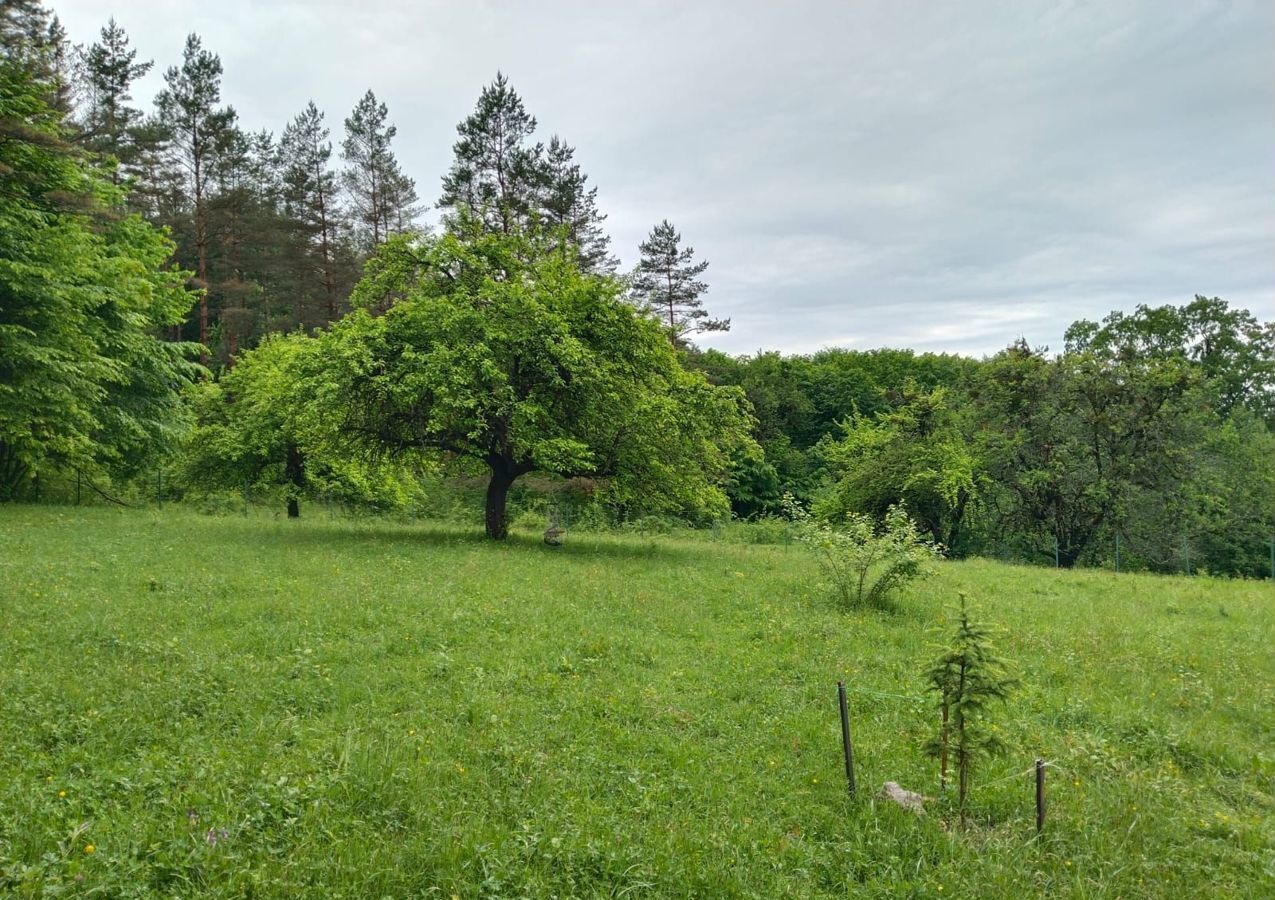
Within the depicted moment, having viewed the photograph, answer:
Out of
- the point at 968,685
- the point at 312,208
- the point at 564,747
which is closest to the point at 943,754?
the point at 968,685

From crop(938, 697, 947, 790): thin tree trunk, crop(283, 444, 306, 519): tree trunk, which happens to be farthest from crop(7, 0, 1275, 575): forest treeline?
crop(938, 697, 947, 790): thin tree trunk

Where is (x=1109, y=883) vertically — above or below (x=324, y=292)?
below

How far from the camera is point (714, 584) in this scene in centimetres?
1260

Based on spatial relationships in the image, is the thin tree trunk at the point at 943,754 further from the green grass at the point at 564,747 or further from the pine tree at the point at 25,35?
the pine tree at the point at 25,35

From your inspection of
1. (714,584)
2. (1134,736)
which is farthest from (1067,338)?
(1134,736)

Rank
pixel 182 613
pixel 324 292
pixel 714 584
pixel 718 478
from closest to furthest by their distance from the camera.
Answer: pixel 182 613 → pixel 714 584 → pixel 718 478 → pixel 324 292

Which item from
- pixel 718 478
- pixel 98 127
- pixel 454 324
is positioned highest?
pixel 98 127

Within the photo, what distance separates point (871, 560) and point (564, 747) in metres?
7.12

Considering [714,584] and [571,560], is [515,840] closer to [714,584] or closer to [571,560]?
[714,584]

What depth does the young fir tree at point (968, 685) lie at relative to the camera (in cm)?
441

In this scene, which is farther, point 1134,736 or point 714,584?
point 714,584

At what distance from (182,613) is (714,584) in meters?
8.21

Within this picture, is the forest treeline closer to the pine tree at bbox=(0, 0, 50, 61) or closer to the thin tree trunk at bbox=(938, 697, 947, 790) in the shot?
the pine tree at bbox=(0, 0, 50, 61)

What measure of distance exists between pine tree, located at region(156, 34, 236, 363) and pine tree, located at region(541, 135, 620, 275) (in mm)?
13702
